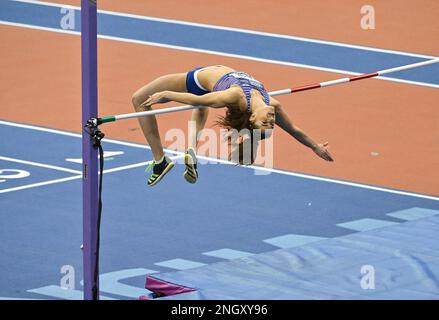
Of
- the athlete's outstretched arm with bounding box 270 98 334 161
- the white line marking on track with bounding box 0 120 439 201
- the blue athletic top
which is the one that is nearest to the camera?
the blue athletic top

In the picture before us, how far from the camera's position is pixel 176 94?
9.41m

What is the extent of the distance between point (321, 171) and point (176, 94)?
15.1 ft

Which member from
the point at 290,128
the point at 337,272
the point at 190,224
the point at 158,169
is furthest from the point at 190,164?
the point at 190,224

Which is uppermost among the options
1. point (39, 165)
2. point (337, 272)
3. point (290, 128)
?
point (290, 128)

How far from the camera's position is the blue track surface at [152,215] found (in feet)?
36.8

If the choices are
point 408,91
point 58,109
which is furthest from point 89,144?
point 408,91

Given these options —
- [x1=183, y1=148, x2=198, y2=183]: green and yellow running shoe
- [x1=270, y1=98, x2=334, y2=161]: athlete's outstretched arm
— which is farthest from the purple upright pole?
[x1=270, y1=98, x2=334, y2=161]: athlete's outstretched arm

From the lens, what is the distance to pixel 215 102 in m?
9.65

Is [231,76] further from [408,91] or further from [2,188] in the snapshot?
[408,91]

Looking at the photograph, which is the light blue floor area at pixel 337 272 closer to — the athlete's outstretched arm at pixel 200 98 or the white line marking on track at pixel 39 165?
the athlete's outstretched arm at pixel 200 98

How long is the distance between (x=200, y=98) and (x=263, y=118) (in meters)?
0.54

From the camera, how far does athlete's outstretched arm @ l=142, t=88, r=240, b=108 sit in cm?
934

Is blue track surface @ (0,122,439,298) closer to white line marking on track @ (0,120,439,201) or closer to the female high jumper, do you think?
white line marking on track @ (0,120,439,201)

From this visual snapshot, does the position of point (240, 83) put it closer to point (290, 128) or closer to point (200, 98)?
point (200, 98)
